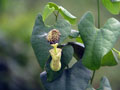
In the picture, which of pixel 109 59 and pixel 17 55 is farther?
pixel 17 55

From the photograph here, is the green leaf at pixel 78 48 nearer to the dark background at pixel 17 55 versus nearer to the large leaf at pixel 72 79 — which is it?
the large leaf at pixel 72 79

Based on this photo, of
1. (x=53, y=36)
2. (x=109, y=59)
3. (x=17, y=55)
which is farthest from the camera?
(x=17, y=55)

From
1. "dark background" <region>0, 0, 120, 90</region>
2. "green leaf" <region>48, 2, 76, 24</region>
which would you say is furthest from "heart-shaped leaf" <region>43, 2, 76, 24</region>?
"dark background" <region>0, 0, 120, 90</region>

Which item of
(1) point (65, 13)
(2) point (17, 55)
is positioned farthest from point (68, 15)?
(2) point (17, 55)

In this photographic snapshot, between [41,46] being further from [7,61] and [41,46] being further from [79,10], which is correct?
[79,10]

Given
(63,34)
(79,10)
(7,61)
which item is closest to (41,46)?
(63,34)

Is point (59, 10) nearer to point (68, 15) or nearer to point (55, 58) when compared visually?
point (68, 15)

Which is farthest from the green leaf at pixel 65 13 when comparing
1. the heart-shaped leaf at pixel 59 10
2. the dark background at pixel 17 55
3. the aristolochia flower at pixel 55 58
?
the dark background at pixel 17 55
